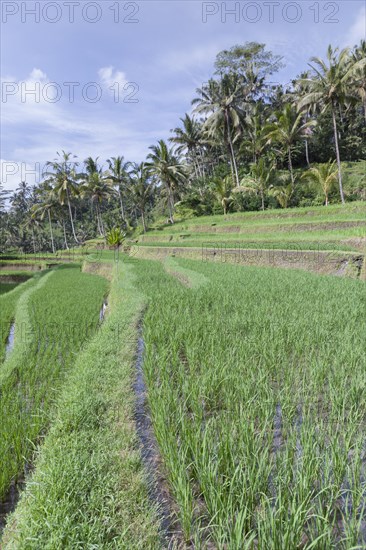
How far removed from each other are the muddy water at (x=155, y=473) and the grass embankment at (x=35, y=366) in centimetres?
78

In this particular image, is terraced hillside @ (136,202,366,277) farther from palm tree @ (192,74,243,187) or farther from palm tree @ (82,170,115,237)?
palm tree @ (82,170,115,237)

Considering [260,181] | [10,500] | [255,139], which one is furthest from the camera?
[255,139]

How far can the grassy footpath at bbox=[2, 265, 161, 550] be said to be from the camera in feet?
5.07

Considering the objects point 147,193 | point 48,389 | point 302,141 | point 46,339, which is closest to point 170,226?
point 147,193

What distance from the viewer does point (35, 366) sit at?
459cm

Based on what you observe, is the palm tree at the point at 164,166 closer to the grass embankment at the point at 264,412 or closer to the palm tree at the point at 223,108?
the palm tree at the point at 223,108

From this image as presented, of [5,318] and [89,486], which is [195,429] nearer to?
[89,486]

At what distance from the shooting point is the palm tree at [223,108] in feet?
79.9

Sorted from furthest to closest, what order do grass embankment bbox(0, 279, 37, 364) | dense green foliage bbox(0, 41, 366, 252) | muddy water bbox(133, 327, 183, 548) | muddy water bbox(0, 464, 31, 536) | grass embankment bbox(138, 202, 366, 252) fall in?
dense green foliage bbox(0, 41, 366, 252) → grass embankment bbox(138, 202, 366, 252) → grass embankment bbox(0, 279, 37, 364) → muddy water bbox(0, 464, 31, 536) → muddy water bbox(133, 327, 183, 548)

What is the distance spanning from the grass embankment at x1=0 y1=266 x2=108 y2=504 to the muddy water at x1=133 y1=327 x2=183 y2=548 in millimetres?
776

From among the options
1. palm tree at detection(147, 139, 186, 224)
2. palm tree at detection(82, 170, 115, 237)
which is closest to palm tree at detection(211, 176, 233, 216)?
palm tree at detection(147, 139, 186, 224)

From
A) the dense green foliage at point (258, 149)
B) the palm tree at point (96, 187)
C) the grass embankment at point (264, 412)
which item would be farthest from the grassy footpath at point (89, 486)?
the palm tree at point (96, 187)

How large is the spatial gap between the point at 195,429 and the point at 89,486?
0.72 meters

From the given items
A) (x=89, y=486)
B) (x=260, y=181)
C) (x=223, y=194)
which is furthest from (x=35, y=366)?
(x=223, y=194)
